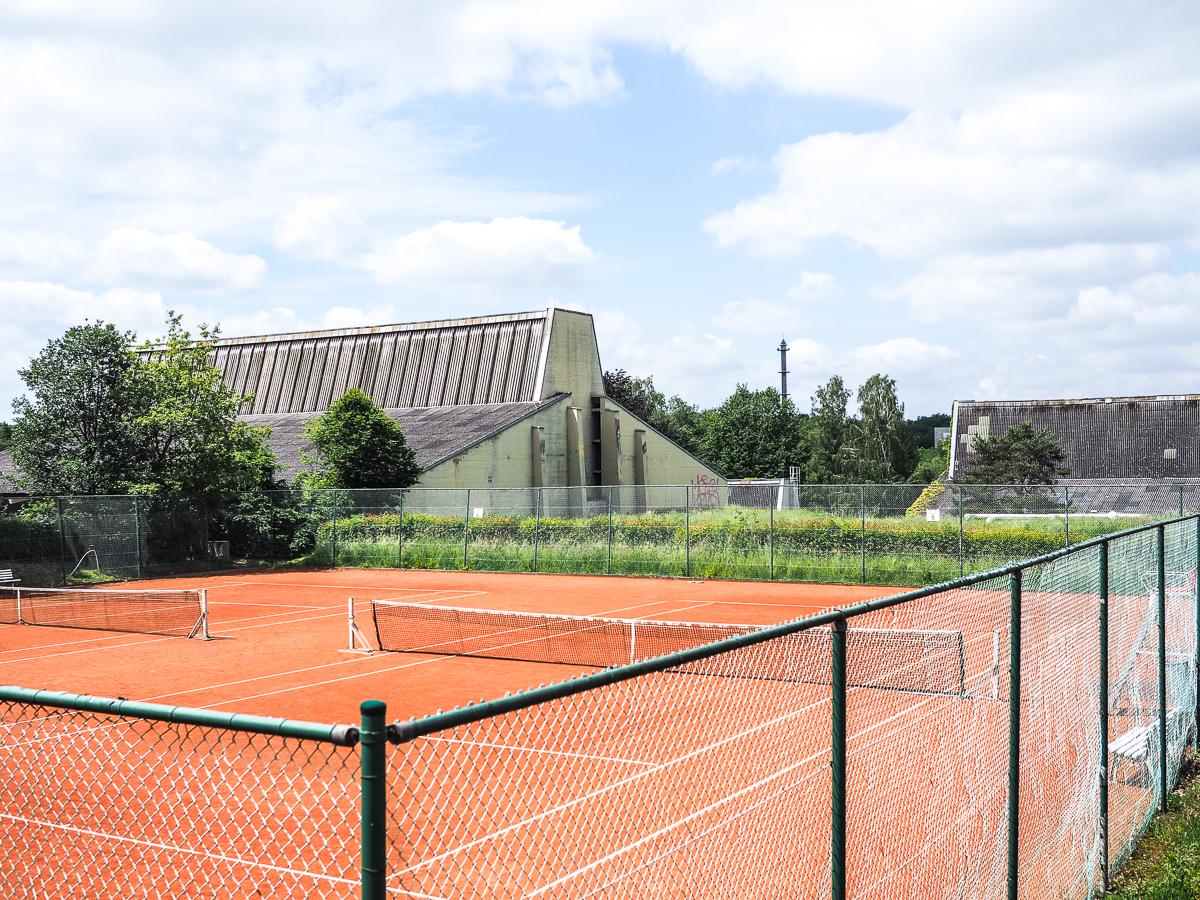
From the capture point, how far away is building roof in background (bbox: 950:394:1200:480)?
53.9 meters

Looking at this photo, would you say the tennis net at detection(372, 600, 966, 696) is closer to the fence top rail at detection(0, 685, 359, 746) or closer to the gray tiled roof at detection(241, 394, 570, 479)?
the fence top rail at detection(0, 685, 359, 746)

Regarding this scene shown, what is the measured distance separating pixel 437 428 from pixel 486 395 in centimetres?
552

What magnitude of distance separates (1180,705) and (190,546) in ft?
102

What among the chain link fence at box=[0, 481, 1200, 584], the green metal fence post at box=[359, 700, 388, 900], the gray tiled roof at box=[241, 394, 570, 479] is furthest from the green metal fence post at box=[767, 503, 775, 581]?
the green metal fence post at box=[359, 700, 388, 900]

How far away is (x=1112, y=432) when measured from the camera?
55.8 m

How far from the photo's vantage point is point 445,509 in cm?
3797

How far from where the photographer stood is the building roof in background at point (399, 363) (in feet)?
183

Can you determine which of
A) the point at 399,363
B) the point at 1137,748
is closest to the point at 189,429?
the point at 399,363

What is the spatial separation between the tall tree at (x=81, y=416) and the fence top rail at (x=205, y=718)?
3319cm

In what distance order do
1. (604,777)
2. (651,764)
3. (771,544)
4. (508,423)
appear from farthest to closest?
(508,423) < (771,544) < (604,777) < (651,764)

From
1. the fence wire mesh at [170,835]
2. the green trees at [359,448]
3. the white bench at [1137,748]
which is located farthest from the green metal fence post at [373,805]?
the green trees at [359,448]

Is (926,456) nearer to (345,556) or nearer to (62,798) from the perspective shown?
(345,556)

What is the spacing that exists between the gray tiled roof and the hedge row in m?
7.14

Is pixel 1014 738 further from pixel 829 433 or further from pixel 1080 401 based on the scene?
pixel 829 433
